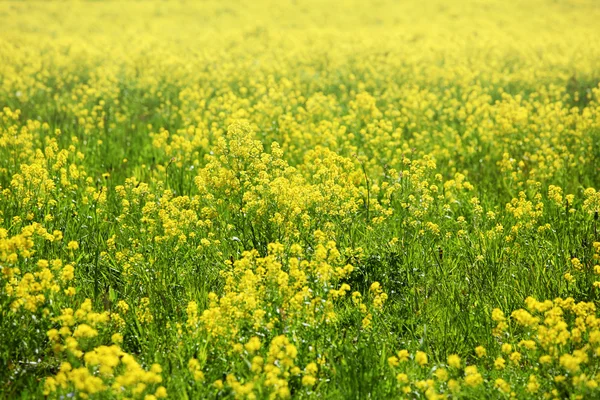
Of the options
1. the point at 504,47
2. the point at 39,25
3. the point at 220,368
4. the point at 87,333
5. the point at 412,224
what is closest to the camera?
the point at 87,333

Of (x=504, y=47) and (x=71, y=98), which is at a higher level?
(x=504, y=47)

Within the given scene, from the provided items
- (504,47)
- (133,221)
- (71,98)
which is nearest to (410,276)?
(133,221)

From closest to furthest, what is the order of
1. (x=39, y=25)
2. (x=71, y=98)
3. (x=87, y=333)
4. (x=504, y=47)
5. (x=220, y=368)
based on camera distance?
(x=87, y=333), (x=220, y=368), (x=71, y=98), (x=504, y=47), (x=39, y=25)

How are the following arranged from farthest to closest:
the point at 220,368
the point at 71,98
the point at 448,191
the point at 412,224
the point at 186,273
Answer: the point at 71,98 → the point at 448,191 → the point at 412,224 → the point at 186,273 → the point at 220,368

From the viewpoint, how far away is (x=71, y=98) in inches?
415

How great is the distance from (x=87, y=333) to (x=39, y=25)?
63.0ft

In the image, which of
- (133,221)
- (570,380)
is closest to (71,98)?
(133,221)

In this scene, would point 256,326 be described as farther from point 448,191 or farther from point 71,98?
point 71,98

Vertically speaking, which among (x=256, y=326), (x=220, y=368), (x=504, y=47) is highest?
(x=504, y=47)

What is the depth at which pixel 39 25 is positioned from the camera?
19.7 metres

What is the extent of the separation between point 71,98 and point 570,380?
9.42 m

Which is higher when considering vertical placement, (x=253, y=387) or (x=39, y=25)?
(x=39, y=25)

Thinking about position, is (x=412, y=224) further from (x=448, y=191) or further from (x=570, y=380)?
(x=570, y=380)

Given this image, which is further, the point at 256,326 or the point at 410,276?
the point at 410,276
